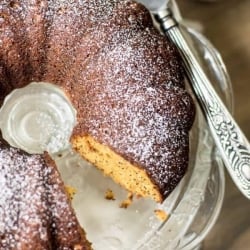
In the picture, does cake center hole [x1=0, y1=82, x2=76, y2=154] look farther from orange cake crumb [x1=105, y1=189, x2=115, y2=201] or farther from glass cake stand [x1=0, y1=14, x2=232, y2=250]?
orange cake crumb [x1=105, y1=189, x2=115, y2=201]

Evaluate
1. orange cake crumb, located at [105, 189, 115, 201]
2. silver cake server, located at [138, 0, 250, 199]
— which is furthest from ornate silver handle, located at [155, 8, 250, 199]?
orange cake crumb, located at [105, 189, 115, 201]

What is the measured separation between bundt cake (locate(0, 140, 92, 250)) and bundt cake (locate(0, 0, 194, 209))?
5.4 inches

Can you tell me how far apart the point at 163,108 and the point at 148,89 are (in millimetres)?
44

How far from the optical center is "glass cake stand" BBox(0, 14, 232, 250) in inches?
60.8

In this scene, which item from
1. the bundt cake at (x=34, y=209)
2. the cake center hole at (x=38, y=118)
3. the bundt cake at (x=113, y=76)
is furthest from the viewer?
the cake center hole at (x=38, y=118)

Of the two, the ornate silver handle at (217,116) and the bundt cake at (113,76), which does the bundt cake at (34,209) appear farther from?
the ornate silver handle at (217,116)

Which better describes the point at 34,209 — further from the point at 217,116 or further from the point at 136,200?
the point at 217,116

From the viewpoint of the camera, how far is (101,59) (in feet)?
4.94

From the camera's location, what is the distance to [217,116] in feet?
5.15

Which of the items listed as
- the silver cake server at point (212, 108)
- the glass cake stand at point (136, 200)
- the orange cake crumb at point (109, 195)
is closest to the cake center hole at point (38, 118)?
the glass cake stand at point (136, 200)

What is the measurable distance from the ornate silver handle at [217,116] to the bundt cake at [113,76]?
61 millimetres

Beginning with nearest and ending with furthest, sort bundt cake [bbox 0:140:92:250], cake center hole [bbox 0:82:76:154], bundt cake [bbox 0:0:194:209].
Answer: bundt cake [bbox 0:140:92:250], bundt cake [bbox 0:0:194:209], cake center hole [bbox 0:82:76:154]

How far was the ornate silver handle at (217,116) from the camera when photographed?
1533 mm

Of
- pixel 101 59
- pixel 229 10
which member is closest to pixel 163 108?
pixel 101 59
